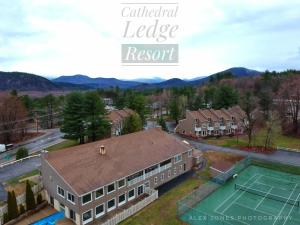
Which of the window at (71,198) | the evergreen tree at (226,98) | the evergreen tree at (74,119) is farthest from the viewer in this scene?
the evergreen tree at (226,98)

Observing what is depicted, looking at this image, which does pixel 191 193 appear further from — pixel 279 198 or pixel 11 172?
pixel 11 172

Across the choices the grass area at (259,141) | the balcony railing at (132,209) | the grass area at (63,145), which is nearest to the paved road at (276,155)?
the grass area at (259,141)

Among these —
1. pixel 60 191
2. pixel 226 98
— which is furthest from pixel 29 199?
pixel 226 98

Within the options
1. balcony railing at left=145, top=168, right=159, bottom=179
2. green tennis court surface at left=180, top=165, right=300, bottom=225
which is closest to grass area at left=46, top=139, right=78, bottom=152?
balcony railing at left=145, top=168, right=159, bottom=179

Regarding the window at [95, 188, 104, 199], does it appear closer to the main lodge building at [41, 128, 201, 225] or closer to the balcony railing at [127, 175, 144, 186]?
the main lodge building at [41, 128, 201, 225]

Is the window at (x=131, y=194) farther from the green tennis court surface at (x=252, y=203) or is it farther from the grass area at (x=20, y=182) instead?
the grass area at (x=20, y=182)

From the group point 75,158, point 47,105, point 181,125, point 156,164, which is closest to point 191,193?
point 156,164
